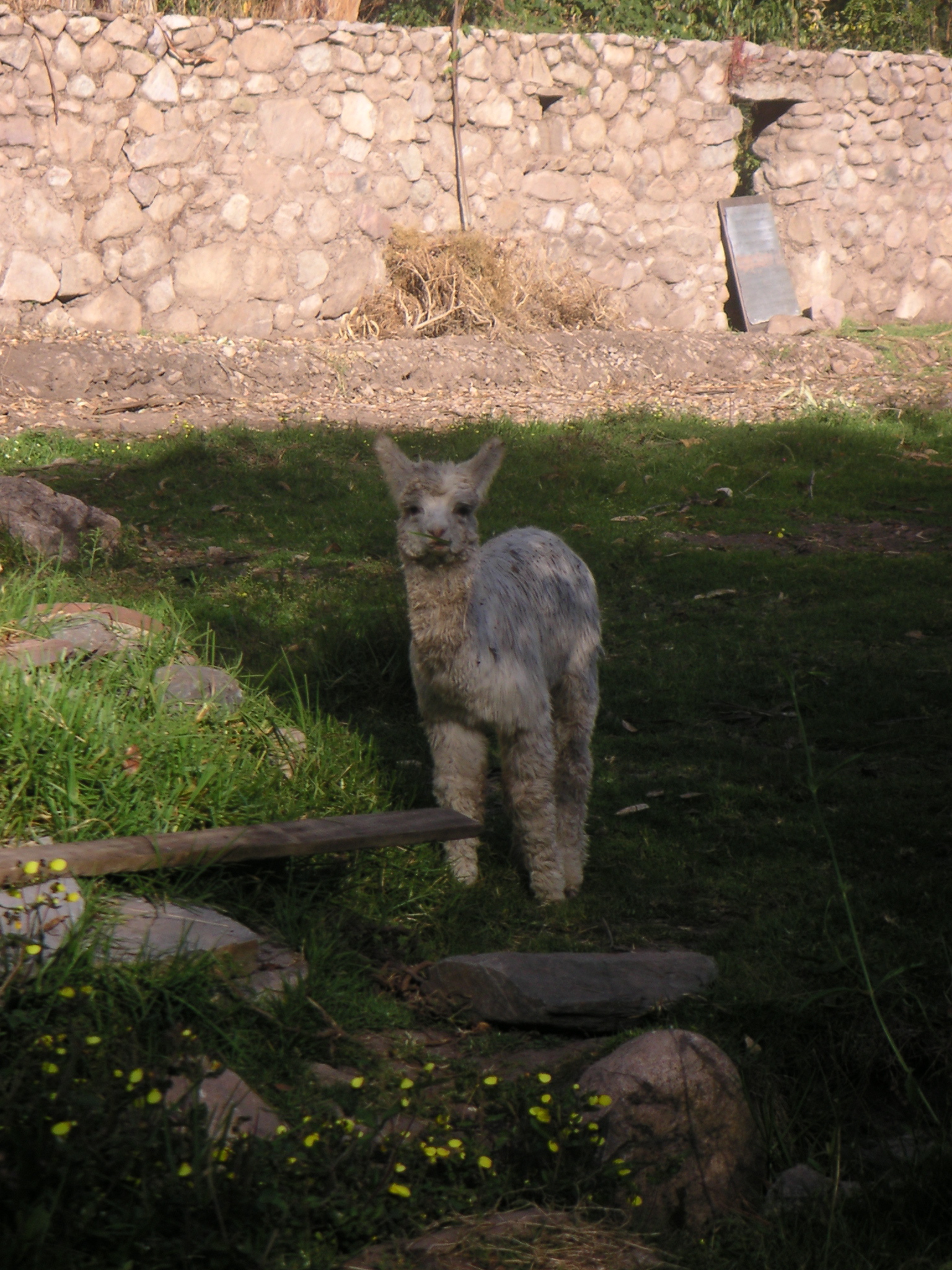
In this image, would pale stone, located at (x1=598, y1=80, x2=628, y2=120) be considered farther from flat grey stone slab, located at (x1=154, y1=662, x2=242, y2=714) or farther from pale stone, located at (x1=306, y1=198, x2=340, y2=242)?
flat grey stone slab, located at (x1=154, y1=662, x2=242, y2=714)

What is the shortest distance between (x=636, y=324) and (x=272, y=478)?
7.37 m

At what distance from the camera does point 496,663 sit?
443cm

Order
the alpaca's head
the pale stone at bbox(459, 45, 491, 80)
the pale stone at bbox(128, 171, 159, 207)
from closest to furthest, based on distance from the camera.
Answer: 1. the alpaca's head
2. the pale stone at bbox(128, 171, 159, 207)
3. the pale stone at bbox(459, 45, 491, 80)

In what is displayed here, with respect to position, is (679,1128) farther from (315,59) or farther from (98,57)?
(315,59)

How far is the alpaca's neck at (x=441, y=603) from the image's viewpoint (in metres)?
4.31

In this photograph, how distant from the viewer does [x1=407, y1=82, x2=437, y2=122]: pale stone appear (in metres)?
13.5

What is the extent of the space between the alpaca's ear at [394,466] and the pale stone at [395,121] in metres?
10.1

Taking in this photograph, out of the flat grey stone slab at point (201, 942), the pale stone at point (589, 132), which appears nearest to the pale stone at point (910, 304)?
the pale stone at point (589, 132)

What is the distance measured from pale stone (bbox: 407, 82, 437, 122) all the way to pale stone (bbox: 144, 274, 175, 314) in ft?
11.4

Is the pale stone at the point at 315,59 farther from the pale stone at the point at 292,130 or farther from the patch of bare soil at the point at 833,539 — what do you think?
the patch of bare soil at the point at 833,539

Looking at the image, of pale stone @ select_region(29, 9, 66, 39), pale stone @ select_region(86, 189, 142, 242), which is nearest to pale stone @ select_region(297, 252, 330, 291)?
pale stone @ select_region(86, 189, 142, 242)

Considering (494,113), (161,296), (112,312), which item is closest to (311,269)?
(161,296)

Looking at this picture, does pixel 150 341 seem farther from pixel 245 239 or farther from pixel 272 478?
pixel 272 478

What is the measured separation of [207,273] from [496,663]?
937 centimetres
